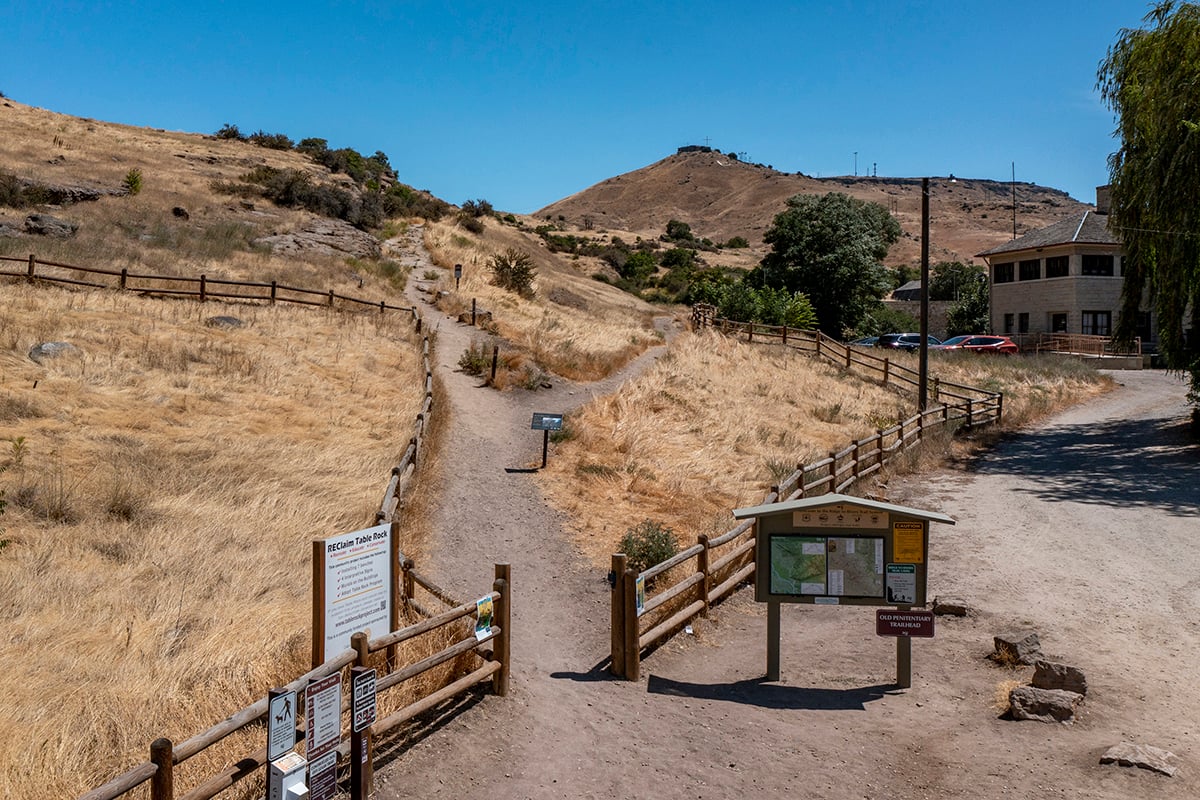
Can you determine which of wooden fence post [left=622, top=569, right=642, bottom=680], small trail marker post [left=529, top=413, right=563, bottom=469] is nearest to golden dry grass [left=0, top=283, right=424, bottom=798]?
small trail marker post [left=529, top=413, right=563, bottom=469]

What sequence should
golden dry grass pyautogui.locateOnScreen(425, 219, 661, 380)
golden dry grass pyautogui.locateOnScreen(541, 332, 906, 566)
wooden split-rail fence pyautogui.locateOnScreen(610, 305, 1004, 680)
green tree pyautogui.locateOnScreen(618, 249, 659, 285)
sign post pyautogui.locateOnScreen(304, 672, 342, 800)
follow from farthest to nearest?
green tree pyautogui.locateOnScreen(618, 249, 659, 285), golden dry grass pyautogui.locateOnScreen(425, 219, 661, 380), golden dry grass pyautogui.locateOnScreen(541, 332, 906, 566), wooden split-rail fence pyautogui.locateOnScreen(610, 305, 1004, 680), sign post pyautogui.locateOnScreen(304, 672, 342, 800)

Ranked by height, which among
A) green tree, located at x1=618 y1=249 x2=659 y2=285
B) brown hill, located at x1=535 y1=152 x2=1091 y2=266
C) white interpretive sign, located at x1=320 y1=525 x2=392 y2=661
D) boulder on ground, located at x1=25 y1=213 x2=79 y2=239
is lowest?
white interpretive sign, located at x1=320 y1=525 x2=392 y2=661

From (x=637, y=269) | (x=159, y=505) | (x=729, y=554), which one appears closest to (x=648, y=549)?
(x=729, y=554)

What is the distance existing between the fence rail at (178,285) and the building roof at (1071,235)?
33892 millimetres

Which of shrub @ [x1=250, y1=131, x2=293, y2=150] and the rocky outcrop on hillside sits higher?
shrub @ [x1=250, y1=131, x2=293, y2=150]

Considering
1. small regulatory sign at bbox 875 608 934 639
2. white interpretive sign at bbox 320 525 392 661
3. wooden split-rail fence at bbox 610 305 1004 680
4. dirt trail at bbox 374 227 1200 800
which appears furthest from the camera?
wooden split-rail fence at bbox 610 305 1004 680

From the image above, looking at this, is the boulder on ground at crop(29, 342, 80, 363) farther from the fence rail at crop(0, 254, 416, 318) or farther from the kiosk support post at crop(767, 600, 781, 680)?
the kiosk support post at crop(767, 600, 781, 680)

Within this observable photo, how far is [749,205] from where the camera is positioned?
140375 mm

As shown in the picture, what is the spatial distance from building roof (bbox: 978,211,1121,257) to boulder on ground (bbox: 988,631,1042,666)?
135 feet

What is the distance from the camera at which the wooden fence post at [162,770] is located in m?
5.27

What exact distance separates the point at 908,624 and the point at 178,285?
90.3 ft

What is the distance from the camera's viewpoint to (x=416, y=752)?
737cm

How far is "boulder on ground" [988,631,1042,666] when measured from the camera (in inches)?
372

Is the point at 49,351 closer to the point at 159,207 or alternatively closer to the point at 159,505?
the point at 159,505
